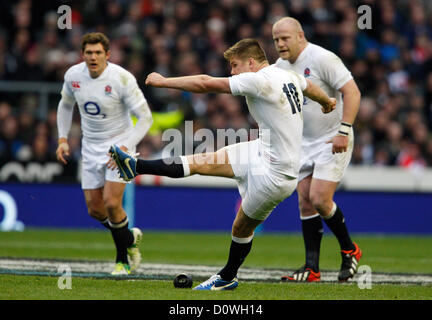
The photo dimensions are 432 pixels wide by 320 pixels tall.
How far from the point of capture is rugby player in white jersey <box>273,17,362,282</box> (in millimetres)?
8008

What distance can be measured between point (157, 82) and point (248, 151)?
1180 mm

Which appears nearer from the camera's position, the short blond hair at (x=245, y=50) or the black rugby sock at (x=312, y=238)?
the short blond hair at (x=245, y=50)

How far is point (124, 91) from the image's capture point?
8562 millimetres

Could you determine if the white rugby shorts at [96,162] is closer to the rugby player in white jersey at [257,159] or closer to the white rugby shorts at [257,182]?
the rugby player in white jersey at [257,159]

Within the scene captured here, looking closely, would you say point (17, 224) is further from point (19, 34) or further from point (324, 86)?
point (324, 86)

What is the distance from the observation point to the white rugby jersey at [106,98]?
8.59 meters

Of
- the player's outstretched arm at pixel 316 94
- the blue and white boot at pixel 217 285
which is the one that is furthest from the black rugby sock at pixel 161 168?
the player's outstretched arm at pixel 316 94

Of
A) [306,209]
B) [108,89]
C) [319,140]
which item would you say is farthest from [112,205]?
[319,140]

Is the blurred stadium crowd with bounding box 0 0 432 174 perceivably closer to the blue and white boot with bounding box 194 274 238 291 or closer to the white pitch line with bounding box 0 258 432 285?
the white pitch line with bounding box 0 258 432 285

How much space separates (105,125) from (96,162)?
17.1 inches

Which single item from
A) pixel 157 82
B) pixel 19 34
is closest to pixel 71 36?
pixel 19 34

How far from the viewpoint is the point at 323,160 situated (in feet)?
27.6

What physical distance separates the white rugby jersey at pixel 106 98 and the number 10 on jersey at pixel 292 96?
2.31 metres

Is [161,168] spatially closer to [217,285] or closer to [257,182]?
[257,182]
